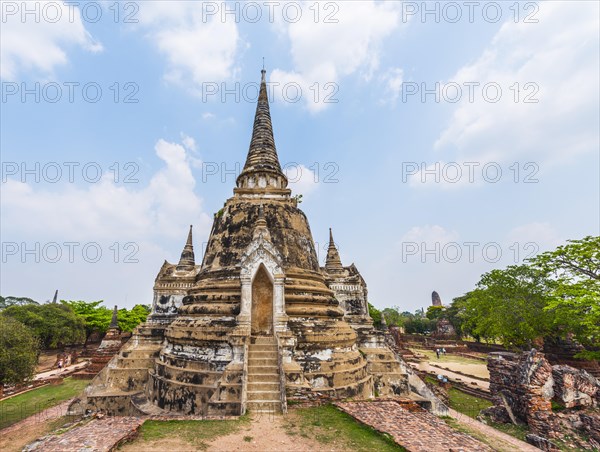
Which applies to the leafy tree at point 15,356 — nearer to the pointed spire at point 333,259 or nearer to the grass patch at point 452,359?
the pointed spire at point 333,259

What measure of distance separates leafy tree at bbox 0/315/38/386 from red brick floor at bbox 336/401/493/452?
14.2m

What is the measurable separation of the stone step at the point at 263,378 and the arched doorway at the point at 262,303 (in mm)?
2740

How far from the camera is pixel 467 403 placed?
672 inches

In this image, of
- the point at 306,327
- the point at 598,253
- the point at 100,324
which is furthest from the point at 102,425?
the point at 100,324

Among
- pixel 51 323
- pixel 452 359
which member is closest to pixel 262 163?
pixel 452 359

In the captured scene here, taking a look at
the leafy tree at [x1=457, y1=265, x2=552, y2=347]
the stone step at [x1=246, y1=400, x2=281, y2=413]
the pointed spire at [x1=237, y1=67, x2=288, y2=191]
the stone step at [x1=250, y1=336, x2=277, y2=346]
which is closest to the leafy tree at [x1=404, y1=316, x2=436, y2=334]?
the leafy tree at [x1=457, y1=265, x2=552, y2=347]

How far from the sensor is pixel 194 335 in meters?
11.0

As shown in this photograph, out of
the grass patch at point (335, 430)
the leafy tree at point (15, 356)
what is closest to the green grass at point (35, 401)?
the leafy tree at point (15, 356)

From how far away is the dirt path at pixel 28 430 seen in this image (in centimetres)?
1067

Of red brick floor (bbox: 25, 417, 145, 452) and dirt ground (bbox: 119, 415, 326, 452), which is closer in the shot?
red brick floor (bbox: 25, 417, 145, 452)

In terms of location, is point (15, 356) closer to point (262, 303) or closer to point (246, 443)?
point (262, 303)

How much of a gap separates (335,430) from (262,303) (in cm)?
574

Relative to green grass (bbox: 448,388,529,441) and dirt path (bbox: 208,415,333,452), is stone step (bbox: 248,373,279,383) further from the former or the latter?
green grass (bbox: 448,388,529,441)

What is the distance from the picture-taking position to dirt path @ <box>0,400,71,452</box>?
10.7 m
